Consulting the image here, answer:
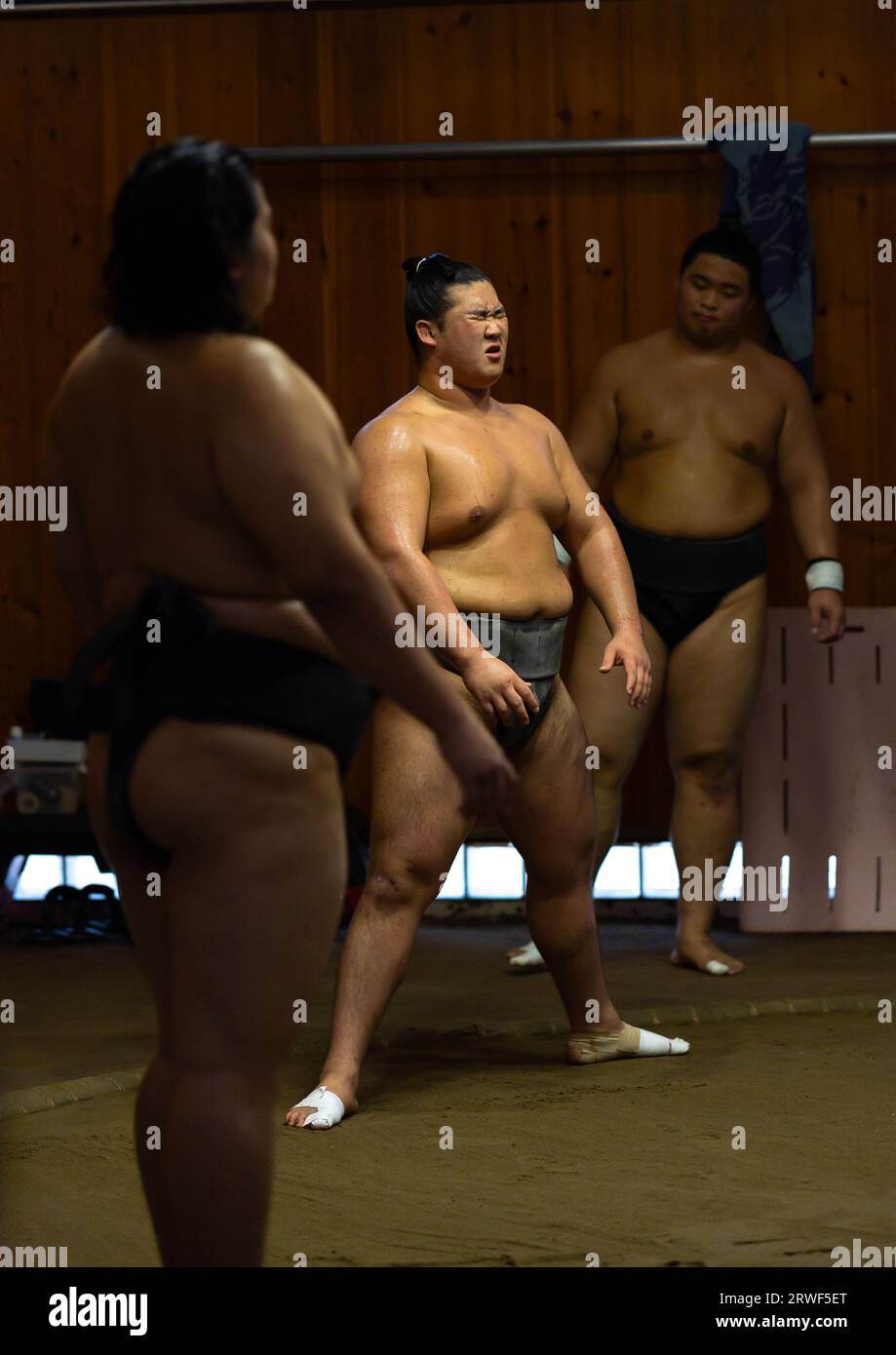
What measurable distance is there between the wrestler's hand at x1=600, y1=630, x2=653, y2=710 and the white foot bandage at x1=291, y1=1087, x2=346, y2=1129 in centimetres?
77

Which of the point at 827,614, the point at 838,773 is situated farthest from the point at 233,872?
the point at 838,773

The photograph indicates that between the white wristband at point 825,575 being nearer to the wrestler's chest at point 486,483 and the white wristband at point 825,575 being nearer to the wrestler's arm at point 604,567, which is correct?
the wrestler's arm at point 604,567

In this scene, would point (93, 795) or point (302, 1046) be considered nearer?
point (93, 795)

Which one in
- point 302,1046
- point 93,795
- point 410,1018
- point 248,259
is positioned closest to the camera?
point 248,259

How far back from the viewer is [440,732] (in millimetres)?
1566

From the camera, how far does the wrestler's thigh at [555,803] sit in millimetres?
2971

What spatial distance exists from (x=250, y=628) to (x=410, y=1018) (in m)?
2.17

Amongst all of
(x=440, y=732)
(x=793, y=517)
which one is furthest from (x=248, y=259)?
(x=793, y=517)

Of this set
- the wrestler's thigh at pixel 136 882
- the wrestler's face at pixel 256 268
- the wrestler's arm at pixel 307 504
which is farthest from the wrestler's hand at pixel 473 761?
the wrestler's face at pixel 256 268

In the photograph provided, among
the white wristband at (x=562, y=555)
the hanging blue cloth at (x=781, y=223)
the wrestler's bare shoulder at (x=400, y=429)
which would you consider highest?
the hanging blue cloth at (x=781, y=223)

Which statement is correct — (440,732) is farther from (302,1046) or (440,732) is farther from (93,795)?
(302,1046)

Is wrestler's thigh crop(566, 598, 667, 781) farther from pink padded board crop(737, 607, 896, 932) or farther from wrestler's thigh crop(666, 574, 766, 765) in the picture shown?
pink padded board crop(737, 607, 896, 932)

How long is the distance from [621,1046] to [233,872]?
1754mm

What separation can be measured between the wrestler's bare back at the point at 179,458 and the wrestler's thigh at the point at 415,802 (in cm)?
130
